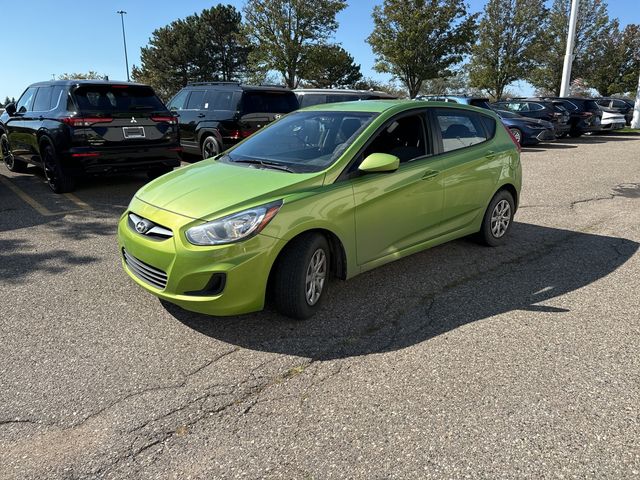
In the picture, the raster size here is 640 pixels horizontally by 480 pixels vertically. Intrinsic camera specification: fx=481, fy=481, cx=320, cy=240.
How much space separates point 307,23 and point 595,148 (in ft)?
72.6

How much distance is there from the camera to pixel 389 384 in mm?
2844

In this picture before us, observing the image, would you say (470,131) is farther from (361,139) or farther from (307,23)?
(307,23)

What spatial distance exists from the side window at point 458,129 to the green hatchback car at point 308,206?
0.02 metres

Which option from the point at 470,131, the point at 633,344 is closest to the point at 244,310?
the point at 633,344

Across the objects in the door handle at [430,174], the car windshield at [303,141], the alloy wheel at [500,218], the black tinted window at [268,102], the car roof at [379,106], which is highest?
the black tinted window at [268,102]

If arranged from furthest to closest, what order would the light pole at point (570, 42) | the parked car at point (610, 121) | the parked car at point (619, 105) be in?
the parked car at point (619, 105), the light pole at point (570, 42), the parked car at point (610, 121)

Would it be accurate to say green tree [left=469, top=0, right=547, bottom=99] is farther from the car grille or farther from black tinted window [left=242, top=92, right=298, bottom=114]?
the car grille

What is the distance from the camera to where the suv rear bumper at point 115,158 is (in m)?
6.94

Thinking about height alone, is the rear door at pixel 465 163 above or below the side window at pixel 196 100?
below

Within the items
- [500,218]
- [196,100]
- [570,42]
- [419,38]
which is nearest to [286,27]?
[419,38]

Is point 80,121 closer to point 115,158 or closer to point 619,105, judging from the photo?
point 115,158

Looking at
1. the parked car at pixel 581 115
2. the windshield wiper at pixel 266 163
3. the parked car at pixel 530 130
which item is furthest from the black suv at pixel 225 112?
the parked car at pixel 581 115

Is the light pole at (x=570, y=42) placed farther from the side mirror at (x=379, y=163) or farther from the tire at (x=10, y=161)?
the side mirror at (x=379, y=163)

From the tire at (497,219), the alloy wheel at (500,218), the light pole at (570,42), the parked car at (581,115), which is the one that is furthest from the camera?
the light pole at (570,42)
